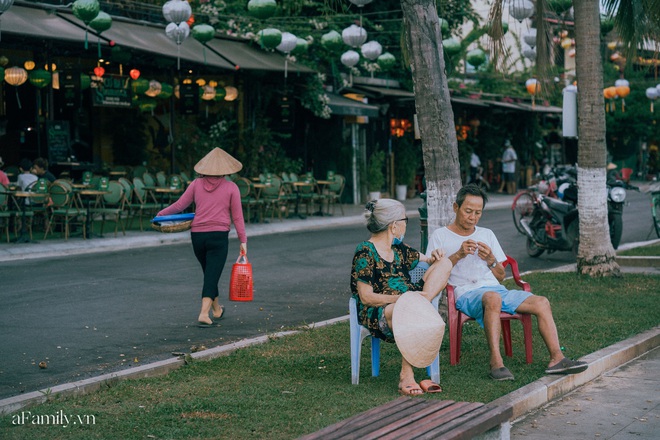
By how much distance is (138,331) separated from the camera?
9070mm

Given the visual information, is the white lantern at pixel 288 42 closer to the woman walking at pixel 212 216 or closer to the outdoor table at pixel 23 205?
the outdoor table at pixel 23 205

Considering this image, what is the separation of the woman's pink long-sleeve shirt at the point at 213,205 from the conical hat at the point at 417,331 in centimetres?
338

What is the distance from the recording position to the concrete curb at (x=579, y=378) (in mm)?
6258

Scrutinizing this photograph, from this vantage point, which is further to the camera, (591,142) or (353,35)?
(353,35)

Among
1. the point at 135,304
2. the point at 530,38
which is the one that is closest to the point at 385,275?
the point at 135,304

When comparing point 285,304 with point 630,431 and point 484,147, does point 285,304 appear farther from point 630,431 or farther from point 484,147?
point 484,147

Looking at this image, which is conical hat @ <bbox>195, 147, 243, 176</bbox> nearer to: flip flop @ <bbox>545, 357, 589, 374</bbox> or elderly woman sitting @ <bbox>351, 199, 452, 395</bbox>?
elderly woman sitting @ <bbox>351, 199, 452, 395</bbox>

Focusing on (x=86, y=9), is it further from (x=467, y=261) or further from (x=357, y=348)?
(x=357, y=348)

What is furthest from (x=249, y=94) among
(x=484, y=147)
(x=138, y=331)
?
(x=138, y=331)

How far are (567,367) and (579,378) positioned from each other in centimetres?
33

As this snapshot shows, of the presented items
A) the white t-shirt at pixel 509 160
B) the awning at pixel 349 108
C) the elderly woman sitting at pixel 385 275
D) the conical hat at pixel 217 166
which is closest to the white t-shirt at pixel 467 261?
the elderly woman sitting at pixel 385 275

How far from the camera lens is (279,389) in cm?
645

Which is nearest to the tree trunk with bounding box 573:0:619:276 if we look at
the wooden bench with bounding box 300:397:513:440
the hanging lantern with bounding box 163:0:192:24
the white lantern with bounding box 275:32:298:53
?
the wooden bench with bounding box 300:397:513:440

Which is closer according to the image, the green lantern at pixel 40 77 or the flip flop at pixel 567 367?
the flip flop at pixel 567 367
